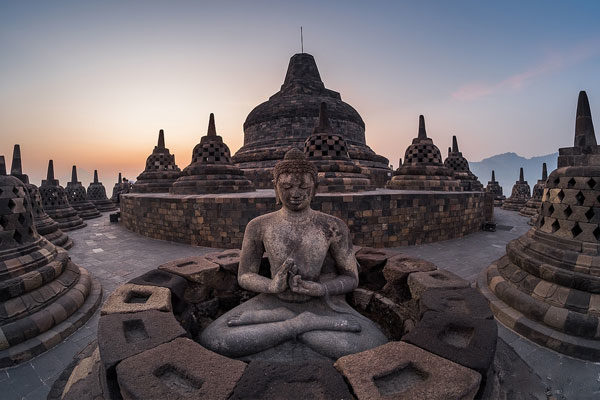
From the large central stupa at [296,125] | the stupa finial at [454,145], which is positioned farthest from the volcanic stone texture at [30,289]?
the stupa finial at [454,145]

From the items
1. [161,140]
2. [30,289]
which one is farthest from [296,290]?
[161,140]

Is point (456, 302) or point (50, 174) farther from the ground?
point (50, 174)

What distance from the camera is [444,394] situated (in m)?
1.31

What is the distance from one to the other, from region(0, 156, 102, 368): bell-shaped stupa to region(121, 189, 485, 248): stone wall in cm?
387

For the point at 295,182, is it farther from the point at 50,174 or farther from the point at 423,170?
the point at 50,174

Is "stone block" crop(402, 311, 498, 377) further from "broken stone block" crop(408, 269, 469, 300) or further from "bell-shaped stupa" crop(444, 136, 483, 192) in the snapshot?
"bell-shaped stupa" crop(444, 136, 483, 192)

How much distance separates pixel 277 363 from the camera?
5.05ft

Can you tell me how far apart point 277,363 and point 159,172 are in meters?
17.9

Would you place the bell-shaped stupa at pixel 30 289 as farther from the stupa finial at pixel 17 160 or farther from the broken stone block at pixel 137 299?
the stupa finial at pixel 17 160

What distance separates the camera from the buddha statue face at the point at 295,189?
7.86 ft

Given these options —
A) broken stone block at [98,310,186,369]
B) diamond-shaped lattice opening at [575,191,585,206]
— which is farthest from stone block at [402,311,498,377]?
diamond-shaped lattice opening at [575,191,585,206]

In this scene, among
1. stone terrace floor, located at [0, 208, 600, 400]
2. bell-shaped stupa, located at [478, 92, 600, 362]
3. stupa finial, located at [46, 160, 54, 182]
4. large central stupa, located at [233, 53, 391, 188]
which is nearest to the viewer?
stone terrace floor, located at [0, 208, 600, 400]

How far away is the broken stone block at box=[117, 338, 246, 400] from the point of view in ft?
4.44

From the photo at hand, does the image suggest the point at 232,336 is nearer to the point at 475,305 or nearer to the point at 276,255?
the point at 276,255
